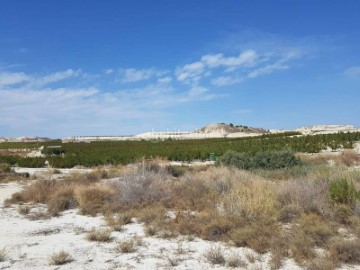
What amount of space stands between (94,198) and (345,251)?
8433 millimetres

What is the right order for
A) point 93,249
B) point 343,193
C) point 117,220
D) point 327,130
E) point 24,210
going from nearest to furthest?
point 93,249 < point 343,193 < point 117,220 < point 24,210 < point 327,130

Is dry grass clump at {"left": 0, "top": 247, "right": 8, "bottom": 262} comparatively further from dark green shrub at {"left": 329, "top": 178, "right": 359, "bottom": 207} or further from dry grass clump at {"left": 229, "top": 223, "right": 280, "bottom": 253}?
dark green shrub at {"left": 329, "top": 178, "right": 359, "bottom": 207}

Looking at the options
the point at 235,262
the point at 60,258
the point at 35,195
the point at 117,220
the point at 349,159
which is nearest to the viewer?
the point at 235,262

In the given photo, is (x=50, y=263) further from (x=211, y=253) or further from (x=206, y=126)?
(x=206, y=126)

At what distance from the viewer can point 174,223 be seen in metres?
9.91

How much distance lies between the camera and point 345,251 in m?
7.21

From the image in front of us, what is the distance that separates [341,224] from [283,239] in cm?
196

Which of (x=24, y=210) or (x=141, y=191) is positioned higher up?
(x=141, y=191)

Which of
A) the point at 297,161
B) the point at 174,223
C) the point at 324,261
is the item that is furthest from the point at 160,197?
the point at 297,161

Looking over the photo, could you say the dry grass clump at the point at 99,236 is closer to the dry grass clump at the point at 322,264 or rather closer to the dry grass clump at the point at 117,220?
the dry grass clump at the point at 117,220

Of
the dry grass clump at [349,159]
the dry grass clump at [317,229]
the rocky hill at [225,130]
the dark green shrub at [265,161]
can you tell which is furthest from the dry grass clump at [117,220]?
the rocky hill at [225,130]

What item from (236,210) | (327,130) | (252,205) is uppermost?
(327,130)

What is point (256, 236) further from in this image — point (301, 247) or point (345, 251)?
point (345, 251)

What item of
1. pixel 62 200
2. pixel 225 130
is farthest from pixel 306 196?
pixel 225 130
